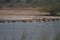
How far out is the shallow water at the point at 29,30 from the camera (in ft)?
4.72

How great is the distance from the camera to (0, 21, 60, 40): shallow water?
1440 mm

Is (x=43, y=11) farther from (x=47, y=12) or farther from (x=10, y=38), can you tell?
(x=10, y=38)

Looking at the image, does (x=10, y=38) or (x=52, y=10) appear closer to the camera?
(x=52, y=10)

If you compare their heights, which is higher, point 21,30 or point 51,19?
point 51,19

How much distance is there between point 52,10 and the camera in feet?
4.58

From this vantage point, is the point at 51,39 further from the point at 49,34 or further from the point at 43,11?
the point at 43,11

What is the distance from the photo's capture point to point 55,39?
4.91 feet

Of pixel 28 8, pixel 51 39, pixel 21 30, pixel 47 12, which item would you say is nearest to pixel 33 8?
pixel 28 8

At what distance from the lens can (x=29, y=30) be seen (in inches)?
57.9

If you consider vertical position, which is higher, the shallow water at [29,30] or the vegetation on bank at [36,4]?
the vegetation on bank at [36,4]

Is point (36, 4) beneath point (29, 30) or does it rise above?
Answer: above

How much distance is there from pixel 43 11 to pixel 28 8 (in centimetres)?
16

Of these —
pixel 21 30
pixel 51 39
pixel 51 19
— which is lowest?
pixel 51 39

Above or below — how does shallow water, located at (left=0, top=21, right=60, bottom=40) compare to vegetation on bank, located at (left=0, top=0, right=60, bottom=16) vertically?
below
